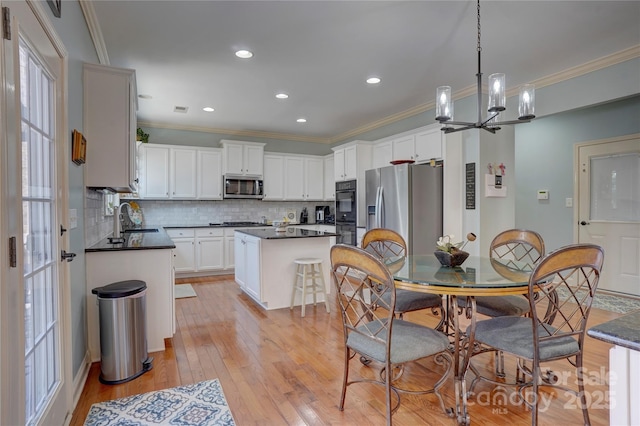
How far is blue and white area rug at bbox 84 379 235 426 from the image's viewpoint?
1.89 metres

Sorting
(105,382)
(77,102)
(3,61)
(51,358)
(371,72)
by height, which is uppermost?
(371,72)

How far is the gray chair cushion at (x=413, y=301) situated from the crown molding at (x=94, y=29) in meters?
3.01

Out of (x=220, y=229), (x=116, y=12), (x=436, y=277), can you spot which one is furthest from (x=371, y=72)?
(x=220, y=229)

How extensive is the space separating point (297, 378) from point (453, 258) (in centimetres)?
131

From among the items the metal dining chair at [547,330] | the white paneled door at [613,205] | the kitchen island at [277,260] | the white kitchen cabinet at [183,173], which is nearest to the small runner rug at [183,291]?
the kitchen island at [277,260]

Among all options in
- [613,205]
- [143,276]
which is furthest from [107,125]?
[613,205]

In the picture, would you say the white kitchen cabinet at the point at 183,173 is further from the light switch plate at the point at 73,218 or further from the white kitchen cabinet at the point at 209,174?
the light switch plate at the point at 73,218

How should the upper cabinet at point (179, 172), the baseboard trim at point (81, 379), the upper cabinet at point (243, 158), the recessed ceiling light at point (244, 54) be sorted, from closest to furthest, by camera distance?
the baseboard trim at point (81, 379) < the recessed ceiling light at point (244, 54) < the upper cabinet at point (179, 172) < the upper cabinet at point (243, 158)

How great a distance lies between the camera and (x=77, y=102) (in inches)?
95.8

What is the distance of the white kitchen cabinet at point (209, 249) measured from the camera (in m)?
5.78

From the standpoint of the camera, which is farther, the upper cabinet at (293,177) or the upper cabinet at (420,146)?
the upper cabinet at (293,177)

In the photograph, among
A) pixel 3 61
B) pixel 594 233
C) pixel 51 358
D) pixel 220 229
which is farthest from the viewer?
pixel 220 229

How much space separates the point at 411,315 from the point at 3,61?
141 inches

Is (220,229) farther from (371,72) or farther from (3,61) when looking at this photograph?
(3,61)
